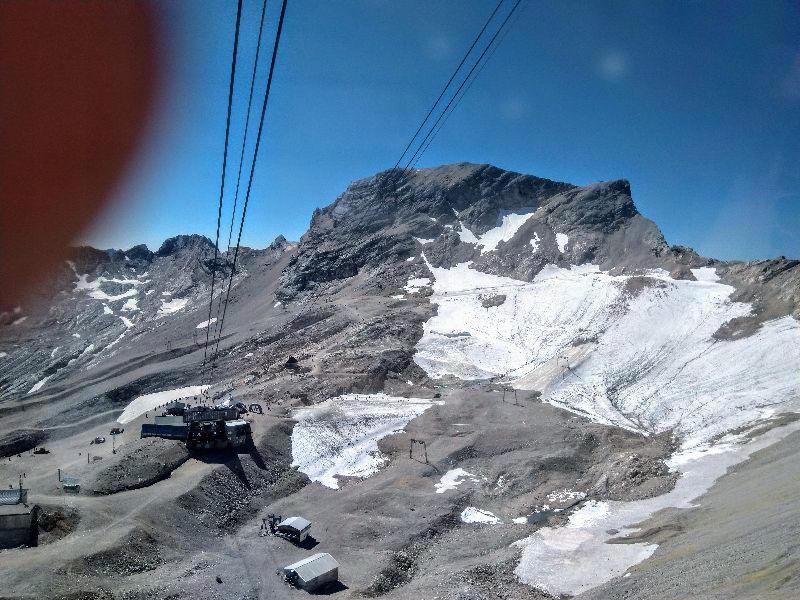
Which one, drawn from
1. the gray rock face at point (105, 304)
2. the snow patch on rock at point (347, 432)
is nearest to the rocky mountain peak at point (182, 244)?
the gray rock face at point (105, 304)

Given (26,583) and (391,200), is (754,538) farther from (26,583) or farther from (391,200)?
(391,200)

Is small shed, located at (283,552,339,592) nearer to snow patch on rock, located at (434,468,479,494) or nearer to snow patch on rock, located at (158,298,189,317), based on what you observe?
snow patch on rock, located at (434,468,479,494)

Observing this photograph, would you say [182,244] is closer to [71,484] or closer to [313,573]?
[71,484]

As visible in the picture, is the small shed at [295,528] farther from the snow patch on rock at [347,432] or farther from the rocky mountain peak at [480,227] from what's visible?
the rocky mountain peak at [480,227]

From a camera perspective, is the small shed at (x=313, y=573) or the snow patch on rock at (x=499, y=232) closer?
the small shed at (x=313, y=573)

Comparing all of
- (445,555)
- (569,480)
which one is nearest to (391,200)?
(569,480)
